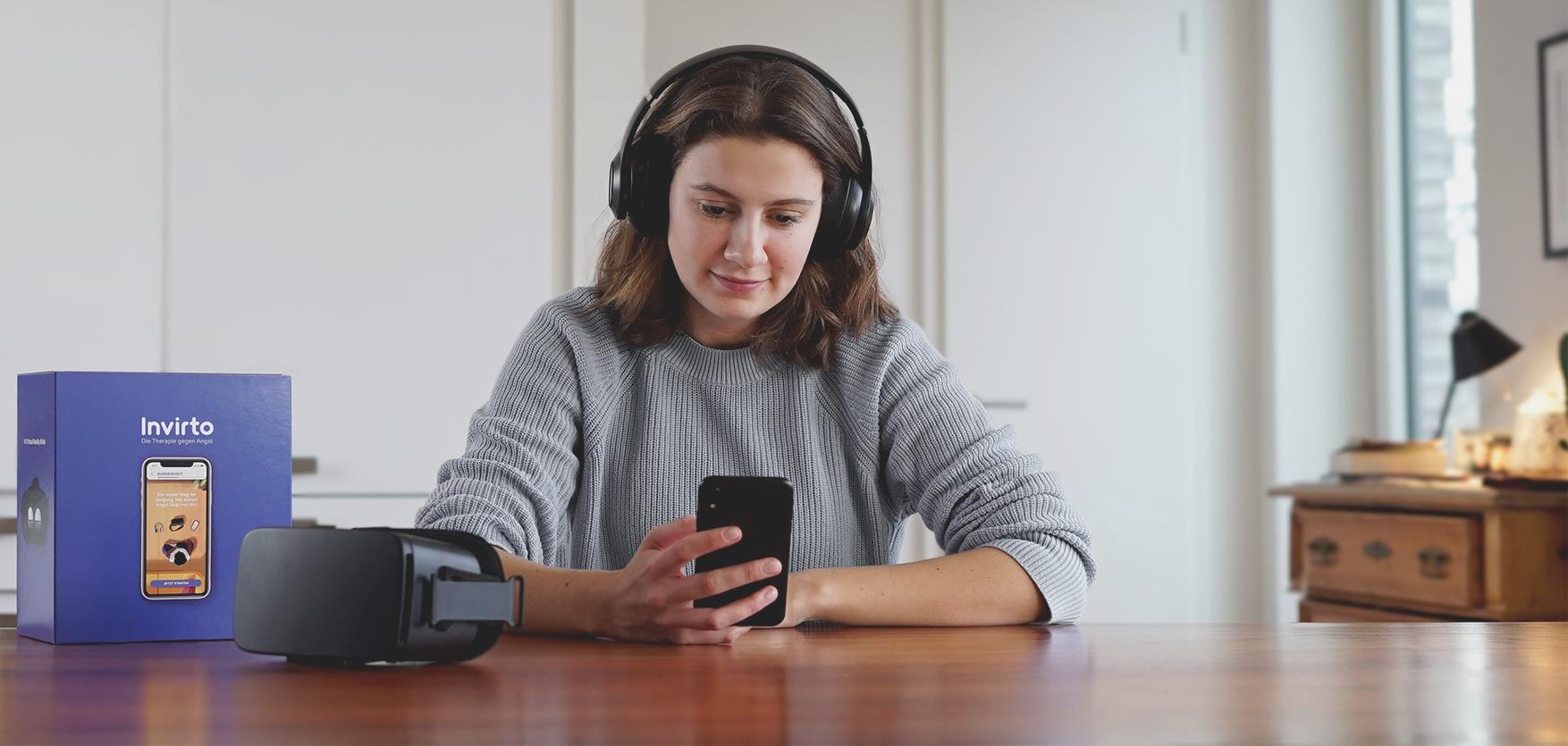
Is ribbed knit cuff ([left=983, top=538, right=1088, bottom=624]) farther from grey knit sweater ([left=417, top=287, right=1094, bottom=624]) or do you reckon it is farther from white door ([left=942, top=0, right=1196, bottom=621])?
white door ([left=942, top=0, right=1196, bottom=621])

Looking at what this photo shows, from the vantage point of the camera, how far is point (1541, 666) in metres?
0.95

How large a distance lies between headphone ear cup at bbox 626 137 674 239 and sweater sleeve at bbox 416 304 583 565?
0.15 metres

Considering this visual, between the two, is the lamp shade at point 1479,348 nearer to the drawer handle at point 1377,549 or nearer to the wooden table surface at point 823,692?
the drawer handle at point 1377,549

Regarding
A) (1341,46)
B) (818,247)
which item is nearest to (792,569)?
(818,247)

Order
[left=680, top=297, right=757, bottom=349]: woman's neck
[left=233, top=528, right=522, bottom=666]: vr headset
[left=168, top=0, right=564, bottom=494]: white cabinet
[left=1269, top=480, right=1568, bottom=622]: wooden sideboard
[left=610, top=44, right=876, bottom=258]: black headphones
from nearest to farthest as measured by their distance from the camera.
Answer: [left=233, top=528, right=522, bottom=666]: vr headset → [left=610, top=44, right=876, bottom=258]: black headphones → [left=680, top=297, right=757, bottom=349]: woman's neck → [left=1269, top=480, right=1568, bottom=622]: wooden sideboard → [left=168, top=0, right=564, bottom=494]: white cabinet

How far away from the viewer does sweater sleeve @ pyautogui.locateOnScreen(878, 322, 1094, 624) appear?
1.34m

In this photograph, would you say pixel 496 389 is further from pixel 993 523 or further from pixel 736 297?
pixel 993 523

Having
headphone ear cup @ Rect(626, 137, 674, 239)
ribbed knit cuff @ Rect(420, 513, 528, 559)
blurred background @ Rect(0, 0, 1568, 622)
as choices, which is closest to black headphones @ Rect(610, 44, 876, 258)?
headphone ear cup @ Rect(626, 137, 674, 239)

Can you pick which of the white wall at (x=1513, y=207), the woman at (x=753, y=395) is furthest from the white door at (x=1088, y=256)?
the woman at (x=753, y=395)

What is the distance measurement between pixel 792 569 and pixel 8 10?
1.80 meters

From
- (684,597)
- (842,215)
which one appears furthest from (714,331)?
(684,597)

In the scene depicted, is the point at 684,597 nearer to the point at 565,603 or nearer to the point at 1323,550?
the point at 565,603

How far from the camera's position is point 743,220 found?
4.57 ft

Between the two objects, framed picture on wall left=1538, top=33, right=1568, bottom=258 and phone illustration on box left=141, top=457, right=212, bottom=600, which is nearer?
phone illustration on box left=141, top=457, right=212, bottom=600
